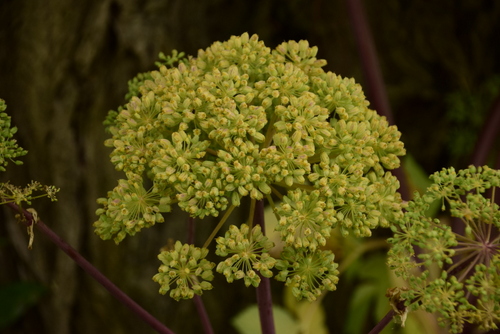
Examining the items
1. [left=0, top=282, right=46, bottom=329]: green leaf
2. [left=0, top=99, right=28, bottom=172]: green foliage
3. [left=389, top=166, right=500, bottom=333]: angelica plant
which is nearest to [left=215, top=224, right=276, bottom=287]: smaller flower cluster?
[left=389, top=166, right=500, bottom=333]: angelica plant

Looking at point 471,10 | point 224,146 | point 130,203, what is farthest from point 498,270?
point 471,10

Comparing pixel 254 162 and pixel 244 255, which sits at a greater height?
pixel 254 162

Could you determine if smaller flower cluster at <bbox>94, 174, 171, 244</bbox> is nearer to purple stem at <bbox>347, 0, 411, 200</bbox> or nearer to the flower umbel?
the flower umbel

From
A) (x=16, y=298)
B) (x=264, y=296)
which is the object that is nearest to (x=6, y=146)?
(x=264, y=296)

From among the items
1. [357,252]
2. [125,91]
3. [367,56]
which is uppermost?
[125,91]

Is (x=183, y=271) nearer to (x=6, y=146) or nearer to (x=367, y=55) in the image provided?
(x=6, y=146)

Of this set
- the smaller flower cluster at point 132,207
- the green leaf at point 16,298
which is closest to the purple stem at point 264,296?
the smaller flower cluster at point 132,207
